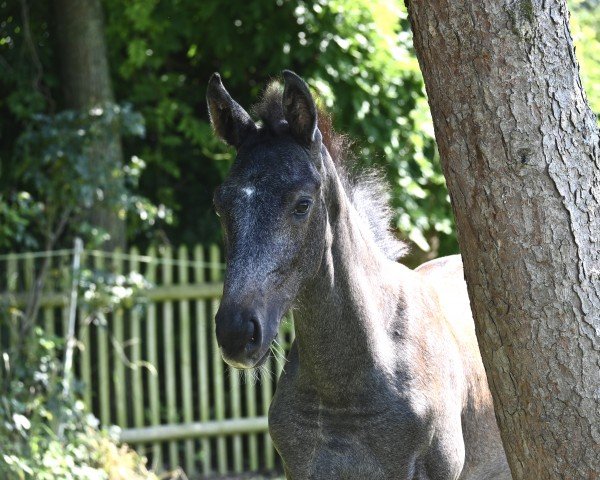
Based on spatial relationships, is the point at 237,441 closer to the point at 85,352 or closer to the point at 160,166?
the point at 85,352

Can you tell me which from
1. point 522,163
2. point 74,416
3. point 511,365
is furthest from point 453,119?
point 74,416

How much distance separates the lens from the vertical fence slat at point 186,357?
727 cm

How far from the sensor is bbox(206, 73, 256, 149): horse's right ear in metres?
3.41

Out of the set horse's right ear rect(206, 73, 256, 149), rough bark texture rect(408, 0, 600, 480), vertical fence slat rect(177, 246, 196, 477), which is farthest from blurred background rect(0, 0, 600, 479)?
rough bark texture rect(408, 0, 600, 480)

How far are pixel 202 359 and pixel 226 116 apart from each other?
4.22m

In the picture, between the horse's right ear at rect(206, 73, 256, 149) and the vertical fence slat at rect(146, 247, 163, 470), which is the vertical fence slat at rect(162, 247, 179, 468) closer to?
the vertical fence slat at rect(146, 247, 163, 470)

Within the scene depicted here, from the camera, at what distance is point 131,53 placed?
24.3ft

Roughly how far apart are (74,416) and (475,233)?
4336 millimetres

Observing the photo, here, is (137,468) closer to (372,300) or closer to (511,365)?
(372,300)

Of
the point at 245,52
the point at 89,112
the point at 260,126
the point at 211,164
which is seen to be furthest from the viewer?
the point at 211,164

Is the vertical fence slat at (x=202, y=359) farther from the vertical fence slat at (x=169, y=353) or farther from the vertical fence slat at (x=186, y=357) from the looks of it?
the vertical fence slat at (x=169, y=353)

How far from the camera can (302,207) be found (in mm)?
3090

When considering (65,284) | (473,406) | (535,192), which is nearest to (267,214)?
(535,192)

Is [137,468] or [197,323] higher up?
[197,323]
